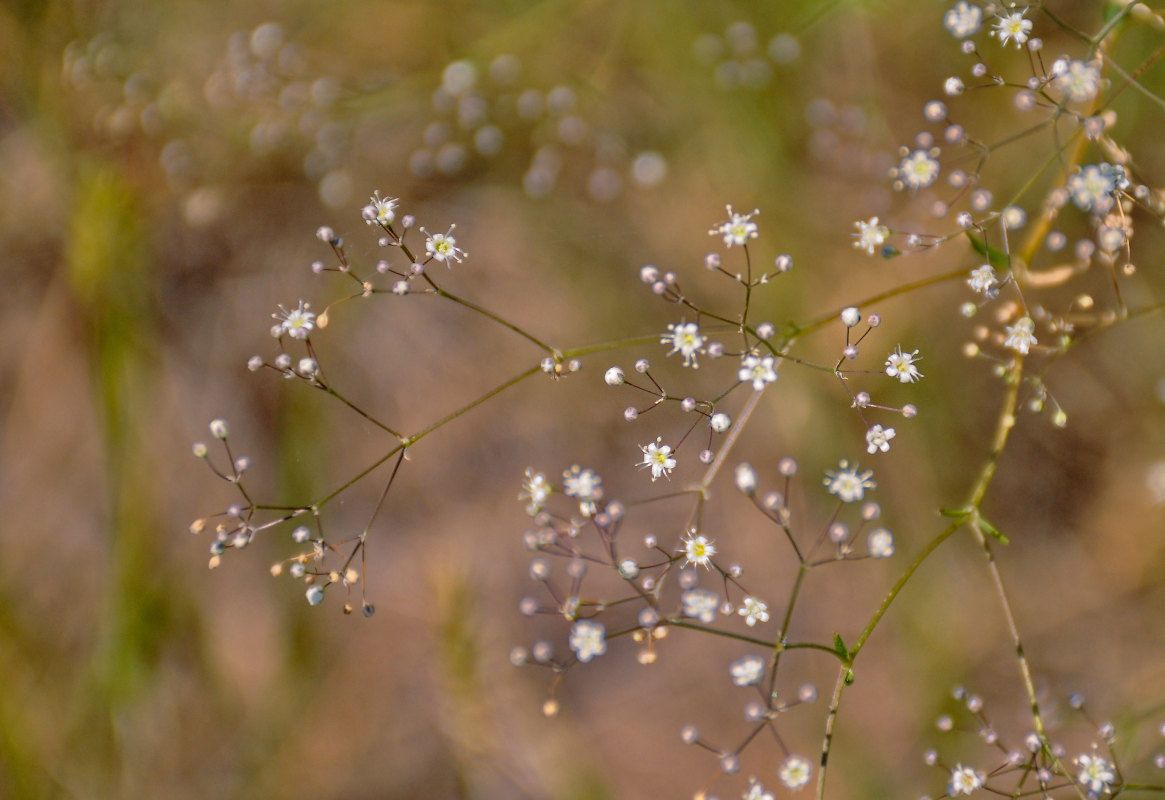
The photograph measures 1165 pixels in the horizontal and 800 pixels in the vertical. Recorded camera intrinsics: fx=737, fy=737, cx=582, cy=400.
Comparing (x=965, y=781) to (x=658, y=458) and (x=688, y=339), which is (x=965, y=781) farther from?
(x=688, y=339)

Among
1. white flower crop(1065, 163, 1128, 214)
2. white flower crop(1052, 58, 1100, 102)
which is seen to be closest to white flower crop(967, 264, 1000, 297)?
white flower crop(1065, 163, 1128, 214)

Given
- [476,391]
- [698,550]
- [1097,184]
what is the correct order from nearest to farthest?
[1097,184] < [698,550] < [476,391]

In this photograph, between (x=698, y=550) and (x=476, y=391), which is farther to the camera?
(x=476, y=391)

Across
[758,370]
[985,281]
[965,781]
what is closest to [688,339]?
[758,370]

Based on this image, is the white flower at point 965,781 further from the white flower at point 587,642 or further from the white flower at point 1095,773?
the white flower at point 587,642

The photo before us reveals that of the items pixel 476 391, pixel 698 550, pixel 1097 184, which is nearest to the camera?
pixel 1097 184

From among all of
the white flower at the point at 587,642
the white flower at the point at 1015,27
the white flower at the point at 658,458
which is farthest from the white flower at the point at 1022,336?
the white flower at the point at 587,642

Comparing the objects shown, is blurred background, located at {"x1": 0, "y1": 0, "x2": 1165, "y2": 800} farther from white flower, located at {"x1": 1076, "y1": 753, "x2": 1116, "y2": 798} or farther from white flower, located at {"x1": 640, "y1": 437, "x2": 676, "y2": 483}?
white flower, located at {"x1": 640, "y1": 437, "x2": 676, "y2": 483}

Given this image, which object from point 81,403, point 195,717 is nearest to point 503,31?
point 81,403
